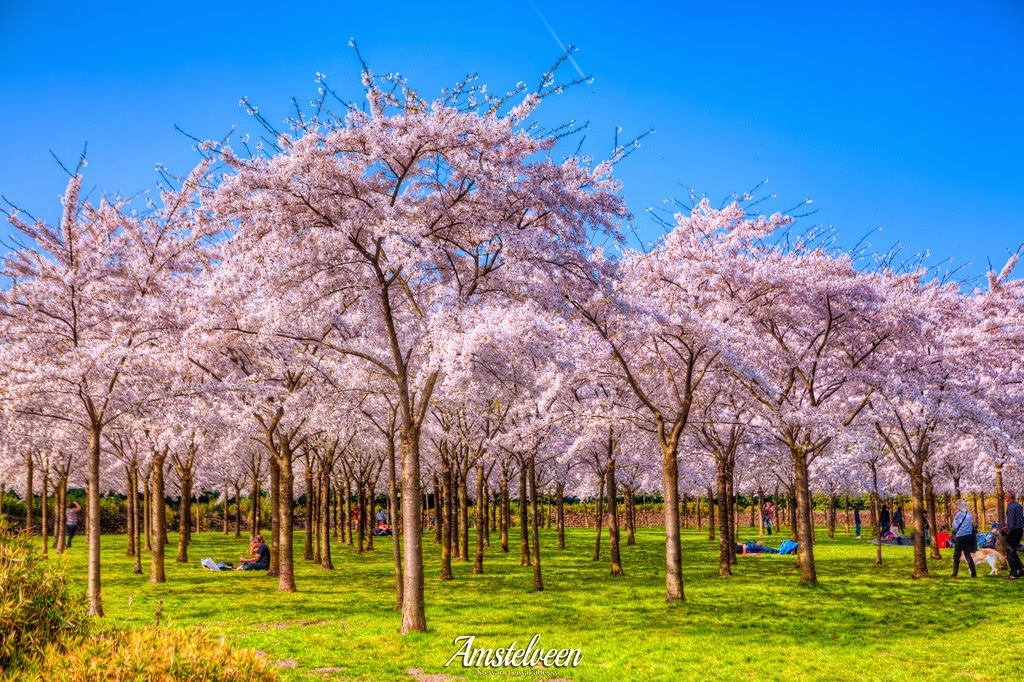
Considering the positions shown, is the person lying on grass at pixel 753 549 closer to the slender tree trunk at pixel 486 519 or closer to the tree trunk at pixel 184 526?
the slender tree trunk at pixel 486 519

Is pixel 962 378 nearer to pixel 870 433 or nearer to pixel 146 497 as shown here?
pixel 870 433

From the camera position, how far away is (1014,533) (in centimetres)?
1994

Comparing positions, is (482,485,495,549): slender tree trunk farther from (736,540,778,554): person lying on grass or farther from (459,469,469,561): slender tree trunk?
(736,540,778,554): person lying on grass

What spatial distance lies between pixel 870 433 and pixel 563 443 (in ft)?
30.3

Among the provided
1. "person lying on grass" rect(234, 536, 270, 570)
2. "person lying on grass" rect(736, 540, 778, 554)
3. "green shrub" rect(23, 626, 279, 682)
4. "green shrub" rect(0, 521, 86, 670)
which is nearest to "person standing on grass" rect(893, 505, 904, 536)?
"person lying on grass" rect(736, 540, 778, 554)

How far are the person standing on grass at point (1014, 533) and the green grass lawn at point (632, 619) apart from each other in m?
1.01

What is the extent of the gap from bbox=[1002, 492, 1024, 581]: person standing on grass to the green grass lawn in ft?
3.30

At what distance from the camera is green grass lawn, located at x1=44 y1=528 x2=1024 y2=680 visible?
10562mm

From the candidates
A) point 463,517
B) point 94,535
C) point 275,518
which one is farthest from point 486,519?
point 94,535

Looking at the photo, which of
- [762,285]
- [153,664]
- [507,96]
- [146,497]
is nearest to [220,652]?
[153,664]

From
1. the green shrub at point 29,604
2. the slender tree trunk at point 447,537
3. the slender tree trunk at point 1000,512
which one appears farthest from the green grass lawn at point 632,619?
the green shrub at point 29,604

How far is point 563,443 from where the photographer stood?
23.0 meters

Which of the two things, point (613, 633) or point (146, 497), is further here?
point (146, 497)

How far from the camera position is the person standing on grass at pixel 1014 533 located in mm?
19422
